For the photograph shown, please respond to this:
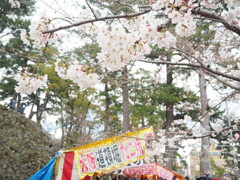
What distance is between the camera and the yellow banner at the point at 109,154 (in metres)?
4.25

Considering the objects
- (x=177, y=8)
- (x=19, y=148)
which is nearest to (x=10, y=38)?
(x=19, y=148)

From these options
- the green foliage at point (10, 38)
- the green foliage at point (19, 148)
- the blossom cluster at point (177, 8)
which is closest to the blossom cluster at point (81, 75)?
the blossom cluster at point (177, 8)

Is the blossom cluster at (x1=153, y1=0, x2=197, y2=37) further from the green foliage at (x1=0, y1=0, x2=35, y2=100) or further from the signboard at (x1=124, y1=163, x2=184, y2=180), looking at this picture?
the green foliage at (x1=0, y1=0, x2=35, y2=100)

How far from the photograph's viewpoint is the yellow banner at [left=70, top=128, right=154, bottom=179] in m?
4.25

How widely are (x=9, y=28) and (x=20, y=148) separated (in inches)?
436

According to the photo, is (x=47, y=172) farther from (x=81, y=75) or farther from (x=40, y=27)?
(x=40, y=27)

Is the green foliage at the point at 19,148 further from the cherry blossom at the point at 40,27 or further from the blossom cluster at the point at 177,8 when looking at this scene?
the blossom cluster at the point at 177,8

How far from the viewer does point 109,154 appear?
4.37 meters

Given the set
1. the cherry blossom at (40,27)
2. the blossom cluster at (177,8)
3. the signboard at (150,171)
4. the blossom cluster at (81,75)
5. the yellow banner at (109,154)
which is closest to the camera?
the blossom cluster at (177,8)

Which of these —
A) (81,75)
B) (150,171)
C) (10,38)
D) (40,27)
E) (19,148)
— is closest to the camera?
(40,27)

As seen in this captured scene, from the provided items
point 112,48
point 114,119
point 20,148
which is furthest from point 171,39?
point 114,119

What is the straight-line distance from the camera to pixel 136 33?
1.73 meters

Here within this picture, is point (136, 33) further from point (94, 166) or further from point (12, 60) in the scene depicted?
point (12, 60)

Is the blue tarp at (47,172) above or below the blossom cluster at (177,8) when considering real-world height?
below
